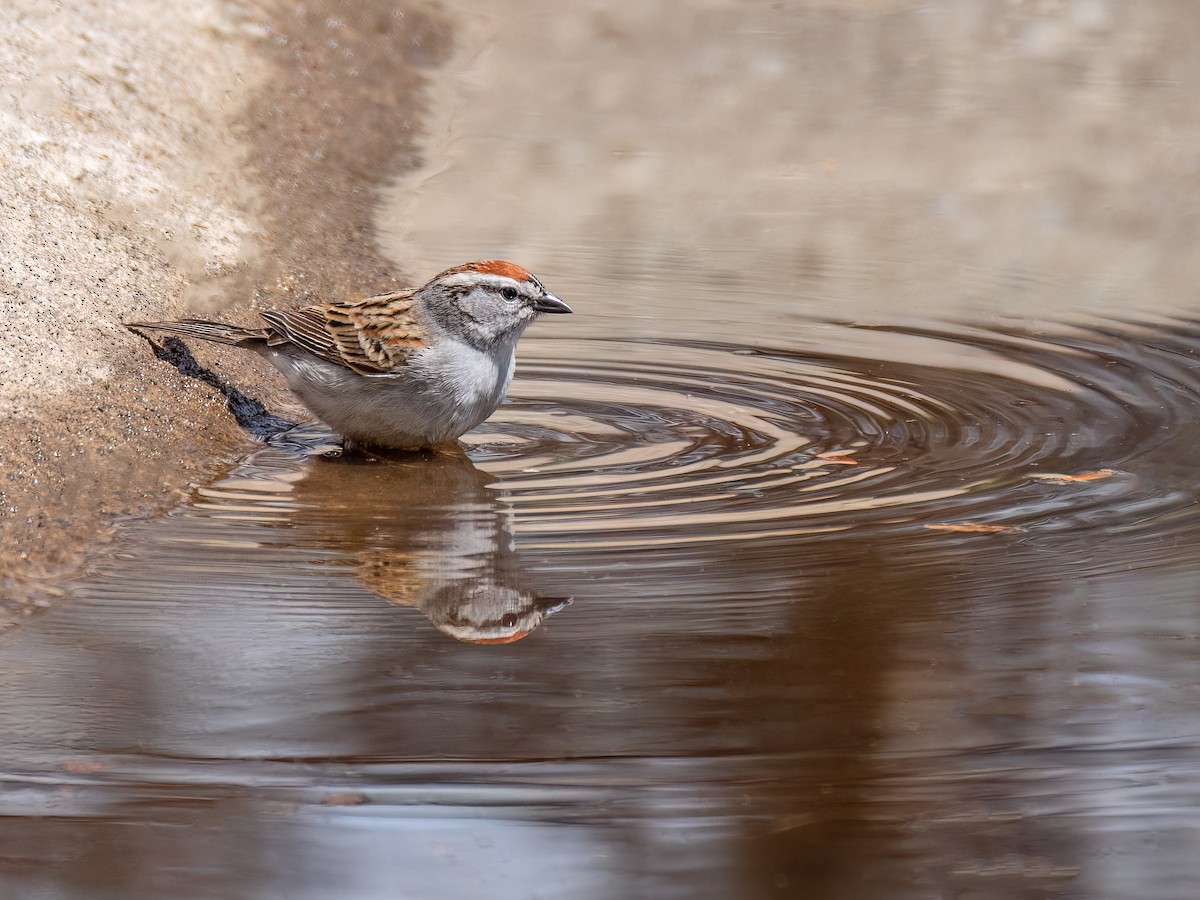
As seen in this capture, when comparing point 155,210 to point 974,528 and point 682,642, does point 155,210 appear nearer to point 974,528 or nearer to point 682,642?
point 974,528

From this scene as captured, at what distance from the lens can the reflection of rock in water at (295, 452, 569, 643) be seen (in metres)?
5.61

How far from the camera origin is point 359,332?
25.3 feet

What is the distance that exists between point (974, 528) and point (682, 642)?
65.7 inches

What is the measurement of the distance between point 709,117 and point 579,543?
945cm

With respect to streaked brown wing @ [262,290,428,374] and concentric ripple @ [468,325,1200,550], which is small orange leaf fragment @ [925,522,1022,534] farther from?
streaked brown wing @ [262,290,428,374]

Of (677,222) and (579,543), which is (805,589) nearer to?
(579,543)

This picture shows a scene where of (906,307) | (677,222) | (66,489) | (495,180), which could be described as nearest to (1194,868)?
(66,489)

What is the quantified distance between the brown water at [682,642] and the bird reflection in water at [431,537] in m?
0.02

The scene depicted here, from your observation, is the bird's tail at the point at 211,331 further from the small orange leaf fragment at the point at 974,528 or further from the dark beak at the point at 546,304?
the small orange leaf fragment at the point at 974,528

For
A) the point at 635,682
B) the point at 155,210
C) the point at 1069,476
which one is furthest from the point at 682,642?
the point at 155,210

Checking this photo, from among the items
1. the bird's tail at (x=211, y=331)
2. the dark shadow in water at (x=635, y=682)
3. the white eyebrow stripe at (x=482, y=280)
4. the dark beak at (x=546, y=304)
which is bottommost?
the dark shadow in water at (x=635, y=682)

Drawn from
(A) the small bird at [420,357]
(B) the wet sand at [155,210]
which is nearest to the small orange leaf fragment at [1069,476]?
(A) the small bird at [420,357]

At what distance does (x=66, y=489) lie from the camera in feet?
22.6

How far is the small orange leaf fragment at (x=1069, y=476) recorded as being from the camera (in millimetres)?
7039
